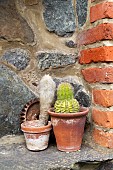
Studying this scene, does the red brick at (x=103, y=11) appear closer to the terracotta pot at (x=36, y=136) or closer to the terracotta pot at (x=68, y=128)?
the terracotta pot at (x=68, y=128)

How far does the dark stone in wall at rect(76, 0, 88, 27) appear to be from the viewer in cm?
134

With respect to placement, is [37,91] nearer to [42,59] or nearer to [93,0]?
[42,59]

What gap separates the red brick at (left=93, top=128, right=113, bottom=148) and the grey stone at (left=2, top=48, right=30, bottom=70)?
0.51 metres

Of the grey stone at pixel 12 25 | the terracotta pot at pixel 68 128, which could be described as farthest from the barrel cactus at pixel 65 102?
the grey stone at pixel 12 25

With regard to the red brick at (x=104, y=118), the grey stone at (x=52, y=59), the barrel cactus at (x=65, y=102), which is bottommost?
the red brick at (x=104, y=118)

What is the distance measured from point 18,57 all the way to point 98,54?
433 millimetres

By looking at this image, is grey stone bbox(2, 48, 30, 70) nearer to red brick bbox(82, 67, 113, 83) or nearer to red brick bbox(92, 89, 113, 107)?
red brick bbox(82, 67, 113, 83)

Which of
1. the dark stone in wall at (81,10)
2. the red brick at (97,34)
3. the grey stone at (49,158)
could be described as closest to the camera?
the grey stone at (49,158)

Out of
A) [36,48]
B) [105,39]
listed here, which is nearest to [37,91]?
[36,48]

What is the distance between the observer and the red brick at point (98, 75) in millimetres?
1207

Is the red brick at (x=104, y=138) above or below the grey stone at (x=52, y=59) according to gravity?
below

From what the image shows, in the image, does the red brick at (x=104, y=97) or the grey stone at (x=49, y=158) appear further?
the red brick at (x=104, y=97)

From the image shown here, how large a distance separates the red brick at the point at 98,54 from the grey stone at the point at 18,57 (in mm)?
308

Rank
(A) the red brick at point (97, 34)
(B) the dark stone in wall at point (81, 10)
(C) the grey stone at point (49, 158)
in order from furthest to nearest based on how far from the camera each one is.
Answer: (B) the dark stone in wall at point (81, 10) < (A) the red brick at point (97, 34) < (C) the grey stone at point (49, 158)
